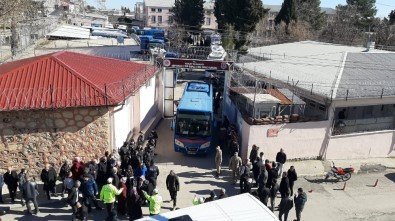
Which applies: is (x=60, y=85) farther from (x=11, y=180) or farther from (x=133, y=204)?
(x=133, y=204)

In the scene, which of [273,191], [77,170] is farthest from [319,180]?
[77,170]

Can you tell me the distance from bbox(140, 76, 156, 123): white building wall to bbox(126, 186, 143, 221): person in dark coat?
9.40 metres

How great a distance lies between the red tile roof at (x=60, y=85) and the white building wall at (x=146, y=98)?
2340mm

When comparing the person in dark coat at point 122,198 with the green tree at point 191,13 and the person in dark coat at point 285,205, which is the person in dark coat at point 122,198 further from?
the green tree at point 191,13

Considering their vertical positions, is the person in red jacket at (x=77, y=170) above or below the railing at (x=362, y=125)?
below

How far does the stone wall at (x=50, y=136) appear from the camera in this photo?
13.9 m

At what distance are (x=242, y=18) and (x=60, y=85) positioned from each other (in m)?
35.7

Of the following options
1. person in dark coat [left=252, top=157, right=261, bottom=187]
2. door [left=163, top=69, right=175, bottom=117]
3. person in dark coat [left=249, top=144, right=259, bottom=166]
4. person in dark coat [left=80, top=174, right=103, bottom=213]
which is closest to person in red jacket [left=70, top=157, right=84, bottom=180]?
person in dark coat [left=80, top=174, right=103, bottom=213]

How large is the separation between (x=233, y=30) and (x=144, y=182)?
37.5 metres

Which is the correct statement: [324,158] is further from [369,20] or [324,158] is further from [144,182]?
[369,20]

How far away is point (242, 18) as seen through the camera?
47.0 m

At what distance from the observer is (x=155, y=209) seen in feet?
35.4

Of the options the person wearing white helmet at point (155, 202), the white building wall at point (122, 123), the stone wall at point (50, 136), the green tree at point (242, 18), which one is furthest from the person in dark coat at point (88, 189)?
the green tree at point (242, 18)

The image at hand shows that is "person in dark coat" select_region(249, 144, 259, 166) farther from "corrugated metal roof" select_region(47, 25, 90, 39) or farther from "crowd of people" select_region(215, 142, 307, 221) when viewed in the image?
"corrugated metal roof" select_region(47, 25, 90, 39)
